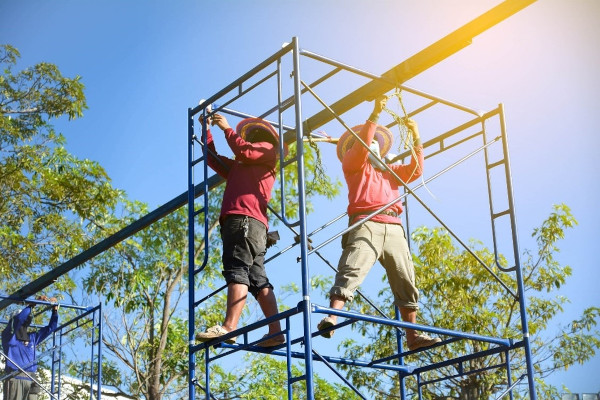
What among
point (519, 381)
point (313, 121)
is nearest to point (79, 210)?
point (313, 121)

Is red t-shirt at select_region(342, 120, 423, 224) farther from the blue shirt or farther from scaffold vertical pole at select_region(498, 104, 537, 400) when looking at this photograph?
the blue shirt

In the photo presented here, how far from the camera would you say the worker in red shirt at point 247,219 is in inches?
214

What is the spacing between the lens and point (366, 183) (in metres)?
5.62

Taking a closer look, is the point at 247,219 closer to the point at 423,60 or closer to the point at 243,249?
the point at 243,249

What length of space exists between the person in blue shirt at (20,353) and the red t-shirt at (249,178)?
519 centimetres

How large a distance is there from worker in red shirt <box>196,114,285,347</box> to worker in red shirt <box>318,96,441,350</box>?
1.88ft

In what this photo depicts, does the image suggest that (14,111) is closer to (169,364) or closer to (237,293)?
(169,364)

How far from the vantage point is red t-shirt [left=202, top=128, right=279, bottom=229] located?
5645 mm

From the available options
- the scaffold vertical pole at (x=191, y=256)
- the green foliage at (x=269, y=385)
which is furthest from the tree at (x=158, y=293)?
the scaffold vertical pole at (x=191, y=256)

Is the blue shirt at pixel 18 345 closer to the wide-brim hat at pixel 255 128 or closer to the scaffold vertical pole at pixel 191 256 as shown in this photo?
the scaffold vertical pole at pixel 191 256

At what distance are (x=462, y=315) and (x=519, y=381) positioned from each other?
6.94 metres

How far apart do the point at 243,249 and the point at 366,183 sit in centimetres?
94

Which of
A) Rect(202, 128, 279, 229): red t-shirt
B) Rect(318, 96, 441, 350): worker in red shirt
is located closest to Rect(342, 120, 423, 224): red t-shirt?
Rect(318, 96, 441, 350): worker in red shirt

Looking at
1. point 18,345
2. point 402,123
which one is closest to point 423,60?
point 402,123
